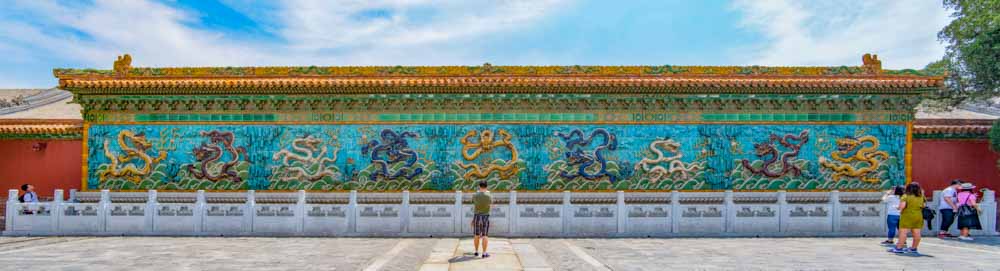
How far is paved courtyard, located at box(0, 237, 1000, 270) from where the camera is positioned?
7.83m

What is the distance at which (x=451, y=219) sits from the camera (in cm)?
1112

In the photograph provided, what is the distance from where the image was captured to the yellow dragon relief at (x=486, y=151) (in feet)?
43.3

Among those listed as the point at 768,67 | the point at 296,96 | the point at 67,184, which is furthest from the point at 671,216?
the point at 67,184

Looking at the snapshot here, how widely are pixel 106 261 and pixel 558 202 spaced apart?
827 centimetres

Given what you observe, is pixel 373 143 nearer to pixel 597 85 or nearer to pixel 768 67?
pixel 597 85

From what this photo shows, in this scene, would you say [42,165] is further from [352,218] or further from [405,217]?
[405,217]

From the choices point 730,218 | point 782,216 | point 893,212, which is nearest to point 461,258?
point 730,218

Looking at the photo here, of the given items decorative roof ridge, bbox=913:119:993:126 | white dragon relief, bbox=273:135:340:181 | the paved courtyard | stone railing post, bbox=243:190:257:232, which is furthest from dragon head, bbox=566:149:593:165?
decorative roof ridge, bbox=913:119:993:126

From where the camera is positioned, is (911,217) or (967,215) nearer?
(911,217)

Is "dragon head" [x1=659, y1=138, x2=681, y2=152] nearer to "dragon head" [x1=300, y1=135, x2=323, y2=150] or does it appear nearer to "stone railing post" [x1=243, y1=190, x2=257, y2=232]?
"dragon head" [x1=300, y1=135, x2=323, y2=150]

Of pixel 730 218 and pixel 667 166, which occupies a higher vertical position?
pixel 667 166

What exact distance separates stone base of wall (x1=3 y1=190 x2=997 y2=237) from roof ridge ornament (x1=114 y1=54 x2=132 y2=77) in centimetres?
352

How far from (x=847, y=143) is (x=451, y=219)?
8992mm

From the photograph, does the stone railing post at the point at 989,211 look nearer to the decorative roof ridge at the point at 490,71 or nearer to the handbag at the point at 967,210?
Answer: the handbag at the point at 967,210
